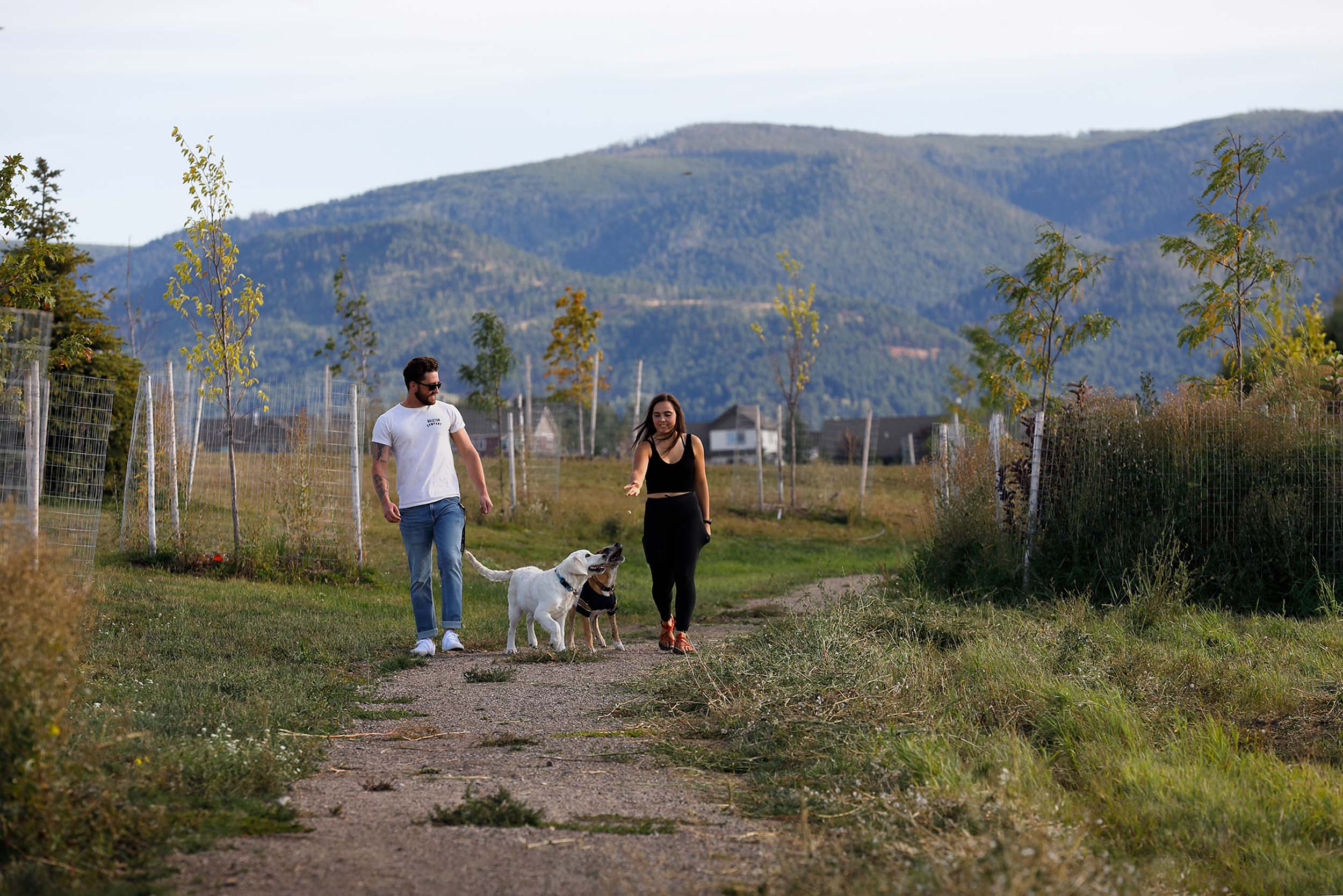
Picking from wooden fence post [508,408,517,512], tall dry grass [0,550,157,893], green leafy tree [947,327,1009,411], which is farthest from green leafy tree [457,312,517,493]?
tall dry grass [0,550,157,893]

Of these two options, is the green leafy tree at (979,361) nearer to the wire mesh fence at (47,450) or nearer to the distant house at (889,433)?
the distant house at (889,433)

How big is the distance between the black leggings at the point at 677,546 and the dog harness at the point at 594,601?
0.37m

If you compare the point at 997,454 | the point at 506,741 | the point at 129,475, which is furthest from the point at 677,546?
the point at 129,475

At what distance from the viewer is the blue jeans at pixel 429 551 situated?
947 centimetres

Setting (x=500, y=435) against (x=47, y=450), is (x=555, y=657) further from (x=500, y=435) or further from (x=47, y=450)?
(x=500, y=435)

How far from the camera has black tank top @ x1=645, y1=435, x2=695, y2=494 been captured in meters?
9.67

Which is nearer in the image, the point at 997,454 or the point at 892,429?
the point at 997,454

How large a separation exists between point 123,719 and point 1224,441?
34.1 feet

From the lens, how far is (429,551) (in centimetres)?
957

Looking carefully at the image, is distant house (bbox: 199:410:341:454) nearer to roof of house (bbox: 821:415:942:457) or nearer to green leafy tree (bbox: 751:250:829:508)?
green leafy tree (bbox: 751:250:829:508)

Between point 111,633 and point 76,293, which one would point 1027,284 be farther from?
point 76,293

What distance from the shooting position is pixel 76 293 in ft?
63.7

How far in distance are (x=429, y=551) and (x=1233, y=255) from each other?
39.2 ft

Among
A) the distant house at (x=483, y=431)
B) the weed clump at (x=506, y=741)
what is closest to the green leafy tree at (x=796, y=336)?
the distant house at (x=483, y=431)
